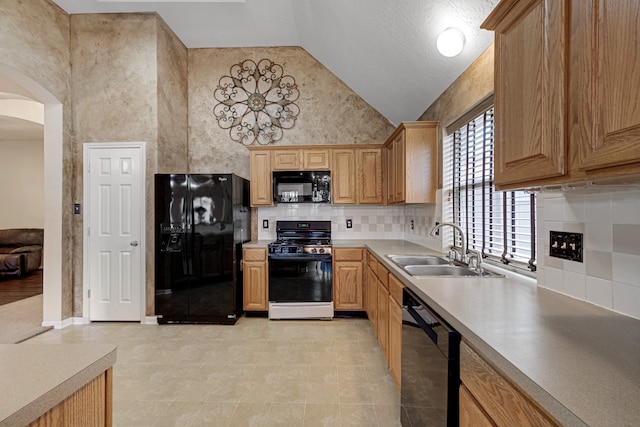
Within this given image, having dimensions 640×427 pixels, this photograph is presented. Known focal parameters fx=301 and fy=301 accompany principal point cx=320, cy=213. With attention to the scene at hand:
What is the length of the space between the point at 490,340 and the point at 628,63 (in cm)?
79

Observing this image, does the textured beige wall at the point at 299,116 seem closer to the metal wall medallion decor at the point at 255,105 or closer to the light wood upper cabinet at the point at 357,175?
the metal wall medallion decor at the point at 255,105

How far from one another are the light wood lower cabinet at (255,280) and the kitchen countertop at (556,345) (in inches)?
93.6

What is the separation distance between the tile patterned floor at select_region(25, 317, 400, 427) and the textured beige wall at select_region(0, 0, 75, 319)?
3.53ft

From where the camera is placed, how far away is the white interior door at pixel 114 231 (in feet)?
11.3

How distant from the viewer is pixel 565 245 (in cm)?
136

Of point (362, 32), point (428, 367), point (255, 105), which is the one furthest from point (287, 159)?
point (428, 367)

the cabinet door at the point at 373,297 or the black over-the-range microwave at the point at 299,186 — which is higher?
the black over-the-range microwave at the point at 299,186

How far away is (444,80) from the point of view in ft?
8.52

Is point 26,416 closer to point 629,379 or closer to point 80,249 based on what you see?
point 629,379

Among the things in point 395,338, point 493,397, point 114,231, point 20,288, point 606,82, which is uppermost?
point 606,82

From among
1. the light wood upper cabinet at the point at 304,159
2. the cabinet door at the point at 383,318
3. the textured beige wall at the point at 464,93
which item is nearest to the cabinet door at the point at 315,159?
the light wood upper cabinet at the point at 304,159

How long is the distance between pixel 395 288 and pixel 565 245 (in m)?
0.96

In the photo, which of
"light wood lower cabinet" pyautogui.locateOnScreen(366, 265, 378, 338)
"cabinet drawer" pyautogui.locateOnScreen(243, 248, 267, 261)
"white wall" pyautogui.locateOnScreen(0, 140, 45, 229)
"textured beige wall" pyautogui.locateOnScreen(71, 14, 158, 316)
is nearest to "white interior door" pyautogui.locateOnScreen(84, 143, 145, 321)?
"textured beige wall" pyautogui.locateOnScreen(71, 14, 158, 316)

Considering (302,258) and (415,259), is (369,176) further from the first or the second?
(415,259)
